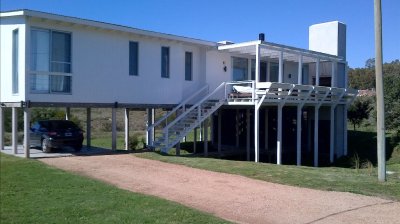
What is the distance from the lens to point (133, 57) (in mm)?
19266

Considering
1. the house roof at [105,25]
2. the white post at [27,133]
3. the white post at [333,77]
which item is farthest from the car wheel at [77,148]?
the white post at [333,77]

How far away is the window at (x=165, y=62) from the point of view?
2042cm

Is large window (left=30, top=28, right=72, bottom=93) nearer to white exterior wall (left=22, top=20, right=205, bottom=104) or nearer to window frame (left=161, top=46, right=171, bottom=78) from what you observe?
white exterior wall (left=22, top=20, right=205, bottom=104)

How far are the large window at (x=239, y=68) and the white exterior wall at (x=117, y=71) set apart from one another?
3118mm

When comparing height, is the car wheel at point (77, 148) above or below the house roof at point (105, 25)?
below

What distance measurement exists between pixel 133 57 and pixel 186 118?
3.51 metres

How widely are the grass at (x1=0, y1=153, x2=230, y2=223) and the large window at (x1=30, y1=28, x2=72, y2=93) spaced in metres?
6.53

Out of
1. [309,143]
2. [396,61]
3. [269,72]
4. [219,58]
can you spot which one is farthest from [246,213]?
[396,61]

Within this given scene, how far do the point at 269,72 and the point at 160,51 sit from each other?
819cm

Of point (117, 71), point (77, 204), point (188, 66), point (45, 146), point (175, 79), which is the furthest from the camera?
point (188, 66)

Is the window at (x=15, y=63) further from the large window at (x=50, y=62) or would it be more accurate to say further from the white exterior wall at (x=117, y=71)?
the white exterior wall at (x=117, y=71)

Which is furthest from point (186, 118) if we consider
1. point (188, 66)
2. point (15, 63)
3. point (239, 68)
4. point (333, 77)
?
point (333, 77)

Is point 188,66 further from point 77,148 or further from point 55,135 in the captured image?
point 55,135

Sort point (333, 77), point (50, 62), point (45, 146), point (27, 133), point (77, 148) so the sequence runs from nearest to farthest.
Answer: point (27, 133), point (50, 62), point (45, 146), point (77, 148), point (333, 77)
